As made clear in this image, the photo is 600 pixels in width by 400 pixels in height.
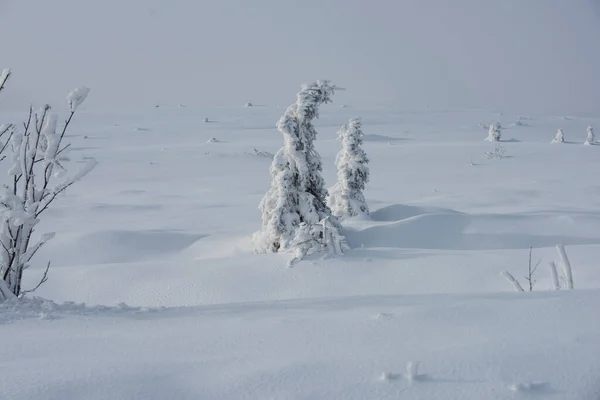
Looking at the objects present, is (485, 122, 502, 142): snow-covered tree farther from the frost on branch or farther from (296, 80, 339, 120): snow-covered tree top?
the frost on branch

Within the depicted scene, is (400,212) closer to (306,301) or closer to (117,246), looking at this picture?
(117,246)

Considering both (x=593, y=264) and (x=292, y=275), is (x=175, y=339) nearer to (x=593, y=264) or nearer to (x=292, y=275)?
(x=292, y=275)

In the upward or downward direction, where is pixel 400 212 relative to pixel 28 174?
downward

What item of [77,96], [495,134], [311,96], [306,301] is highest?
[495,134]

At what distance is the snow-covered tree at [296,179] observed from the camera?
49.1 ft

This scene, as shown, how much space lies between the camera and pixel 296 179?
15.3 m

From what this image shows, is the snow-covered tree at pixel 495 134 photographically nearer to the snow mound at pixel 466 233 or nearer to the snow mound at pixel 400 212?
the snow mound at pixel 400 212

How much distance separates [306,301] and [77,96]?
3114mm

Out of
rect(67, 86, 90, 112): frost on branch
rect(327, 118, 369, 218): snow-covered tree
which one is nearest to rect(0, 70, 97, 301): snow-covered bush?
rect(67, 86, 90, 112): frost on branch

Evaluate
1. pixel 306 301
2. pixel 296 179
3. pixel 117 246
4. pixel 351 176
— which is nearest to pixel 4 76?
pixel 306 301

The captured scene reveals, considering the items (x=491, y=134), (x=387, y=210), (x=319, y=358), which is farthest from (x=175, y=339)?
(x=491, y=134)

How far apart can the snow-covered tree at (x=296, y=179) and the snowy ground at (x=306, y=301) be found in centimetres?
162

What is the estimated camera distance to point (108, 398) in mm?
2404

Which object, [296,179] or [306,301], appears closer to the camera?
[306,301]
